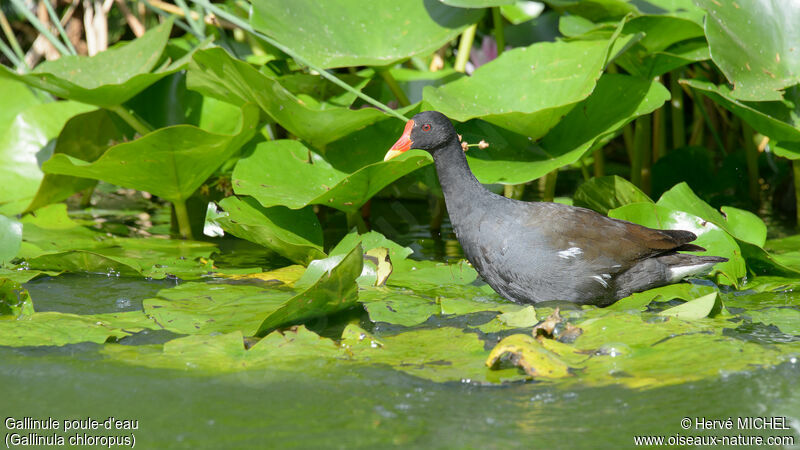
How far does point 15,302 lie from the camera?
261 cm

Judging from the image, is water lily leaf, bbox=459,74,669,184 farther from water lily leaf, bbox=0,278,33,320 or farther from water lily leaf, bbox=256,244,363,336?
water lily leaf, bbox=0,278,33,320

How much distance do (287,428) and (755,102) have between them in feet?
8.37

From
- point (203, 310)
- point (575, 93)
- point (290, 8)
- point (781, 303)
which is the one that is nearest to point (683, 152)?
point (575, 93)

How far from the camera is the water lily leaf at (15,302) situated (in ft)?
8.50

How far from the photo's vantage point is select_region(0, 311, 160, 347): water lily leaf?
234 cm

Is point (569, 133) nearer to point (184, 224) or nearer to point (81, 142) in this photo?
point (184, 224)

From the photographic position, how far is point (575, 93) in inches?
126

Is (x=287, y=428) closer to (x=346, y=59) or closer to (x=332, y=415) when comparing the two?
(x=332, y=415)

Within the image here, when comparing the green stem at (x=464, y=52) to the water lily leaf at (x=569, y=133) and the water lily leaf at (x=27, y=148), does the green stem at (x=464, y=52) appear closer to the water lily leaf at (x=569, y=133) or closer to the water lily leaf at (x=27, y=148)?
the water lily leaf at (x=569, y=133)

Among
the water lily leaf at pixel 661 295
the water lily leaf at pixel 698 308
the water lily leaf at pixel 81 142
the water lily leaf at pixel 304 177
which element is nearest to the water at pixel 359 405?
the water lily leaf at pixel 698 308

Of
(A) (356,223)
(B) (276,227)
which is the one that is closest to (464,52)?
(A) (356,223)

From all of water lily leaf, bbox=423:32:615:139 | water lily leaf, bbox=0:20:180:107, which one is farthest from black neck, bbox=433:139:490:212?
water lily leaf, bbox=0:20:180:107

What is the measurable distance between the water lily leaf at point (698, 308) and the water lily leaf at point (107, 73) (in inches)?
87.7

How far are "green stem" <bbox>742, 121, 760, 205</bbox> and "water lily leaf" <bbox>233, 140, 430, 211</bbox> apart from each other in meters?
2.10
